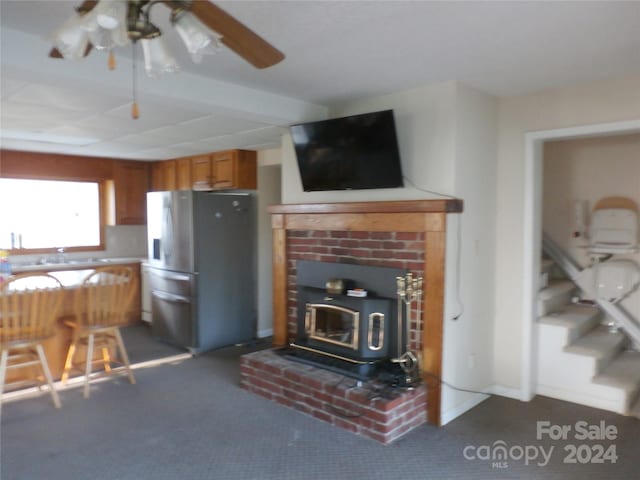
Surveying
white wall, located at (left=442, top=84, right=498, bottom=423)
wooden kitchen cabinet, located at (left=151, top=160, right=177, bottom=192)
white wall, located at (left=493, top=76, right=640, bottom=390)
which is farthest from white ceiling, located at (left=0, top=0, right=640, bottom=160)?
wooden kitchen cabinet, located at (left=151, top=160, right=177, bottom=192)

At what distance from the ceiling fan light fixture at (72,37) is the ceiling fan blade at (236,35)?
0.26m

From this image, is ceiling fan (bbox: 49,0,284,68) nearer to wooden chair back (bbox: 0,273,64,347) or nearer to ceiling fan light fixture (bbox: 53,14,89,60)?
ceiling fan light fixture (bbox: 53,14,89,60)

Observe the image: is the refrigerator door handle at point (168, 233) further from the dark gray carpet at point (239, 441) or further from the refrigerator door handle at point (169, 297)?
the dark gray carpet at point (239, 441)

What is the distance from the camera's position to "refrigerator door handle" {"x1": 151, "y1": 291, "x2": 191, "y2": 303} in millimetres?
4689

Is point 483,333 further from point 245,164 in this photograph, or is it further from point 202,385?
point 245,164

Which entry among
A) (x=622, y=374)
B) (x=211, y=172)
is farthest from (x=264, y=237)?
(x=622, y=374)

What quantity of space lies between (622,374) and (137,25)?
12.4 ft

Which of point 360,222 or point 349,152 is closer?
point 349,152

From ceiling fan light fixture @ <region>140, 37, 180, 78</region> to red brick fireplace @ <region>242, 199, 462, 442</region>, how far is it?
1.91 m

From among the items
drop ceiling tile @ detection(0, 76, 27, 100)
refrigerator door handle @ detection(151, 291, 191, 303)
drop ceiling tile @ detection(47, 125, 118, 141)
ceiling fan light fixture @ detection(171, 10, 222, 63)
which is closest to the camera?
ceiling fan light fixture @ detection(171, 10, 222, 63)

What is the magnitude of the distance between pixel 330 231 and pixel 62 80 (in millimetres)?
2020

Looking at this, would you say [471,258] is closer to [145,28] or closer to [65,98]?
[145,28]

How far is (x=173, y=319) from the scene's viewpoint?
15.8ft

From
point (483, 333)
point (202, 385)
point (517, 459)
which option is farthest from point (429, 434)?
point (202, 385)
